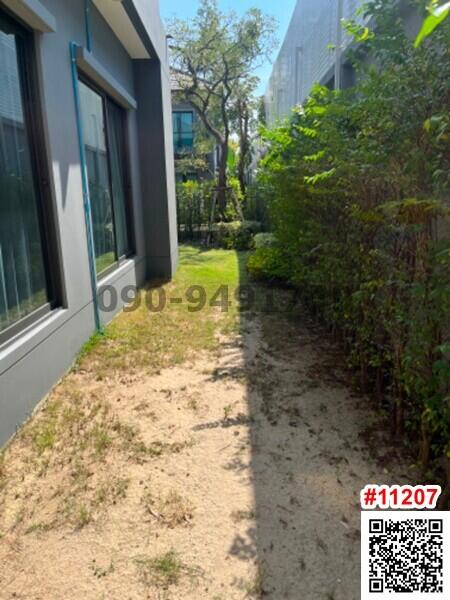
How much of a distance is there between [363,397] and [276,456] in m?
0.99

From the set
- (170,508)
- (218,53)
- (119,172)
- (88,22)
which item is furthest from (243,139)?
(170,508)

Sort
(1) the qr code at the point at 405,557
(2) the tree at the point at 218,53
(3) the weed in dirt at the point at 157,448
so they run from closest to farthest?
(1) the qr code at the point at 405,557 < (3) the weed in dirt at the point at 157,448 < (2) the tree at the point at 218,53

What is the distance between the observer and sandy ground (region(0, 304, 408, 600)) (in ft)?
5.33

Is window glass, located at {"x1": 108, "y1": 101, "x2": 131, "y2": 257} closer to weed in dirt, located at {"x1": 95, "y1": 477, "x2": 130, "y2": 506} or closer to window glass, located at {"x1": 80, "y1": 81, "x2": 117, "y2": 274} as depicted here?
window glass, located at {"x1": 80, "y1": 81, "x2": 117, "y2": 274}

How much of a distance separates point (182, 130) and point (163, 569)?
2251 centimetres

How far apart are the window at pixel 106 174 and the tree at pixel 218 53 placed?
624 cm

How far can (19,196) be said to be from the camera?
2912mm

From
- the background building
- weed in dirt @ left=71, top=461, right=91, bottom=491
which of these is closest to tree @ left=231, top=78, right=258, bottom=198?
the background building

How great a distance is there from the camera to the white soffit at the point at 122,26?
174 inches

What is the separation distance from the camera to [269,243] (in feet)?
23.5

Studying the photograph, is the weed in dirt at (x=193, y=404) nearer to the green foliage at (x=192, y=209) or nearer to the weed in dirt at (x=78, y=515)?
the weed in dirt at (x=78, y=515)

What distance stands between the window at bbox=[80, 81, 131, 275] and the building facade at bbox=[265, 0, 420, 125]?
2.66 metres

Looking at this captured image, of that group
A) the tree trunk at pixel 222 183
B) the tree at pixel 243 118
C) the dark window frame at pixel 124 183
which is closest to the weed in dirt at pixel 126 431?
the dark window frame at pixel 124 183

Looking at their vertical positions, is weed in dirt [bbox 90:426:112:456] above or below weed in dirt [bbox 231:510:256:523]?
above
